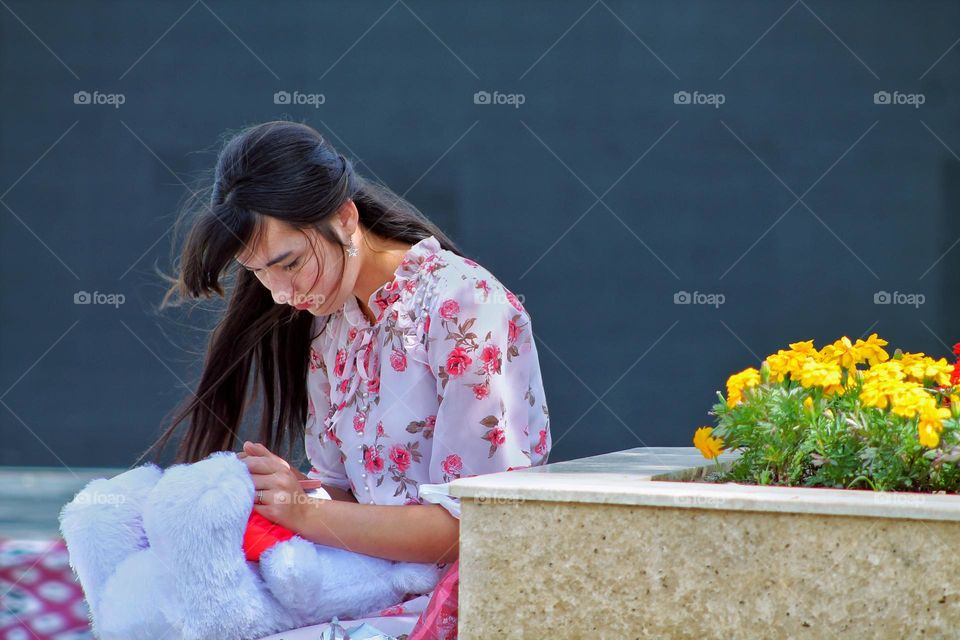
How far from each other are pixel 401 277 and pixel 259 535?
63cm

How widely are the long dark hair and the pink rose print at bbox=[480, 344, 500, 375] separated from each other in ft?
1.36

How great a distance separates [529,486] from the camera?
1927 millimetres

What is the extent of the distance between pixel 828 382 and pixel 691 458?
1.44ft

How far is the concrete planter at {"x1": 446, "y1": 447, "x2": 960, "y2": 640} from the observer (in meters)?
1.77

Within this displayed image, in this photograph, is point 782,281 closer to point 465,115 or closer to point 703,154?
point 703,154

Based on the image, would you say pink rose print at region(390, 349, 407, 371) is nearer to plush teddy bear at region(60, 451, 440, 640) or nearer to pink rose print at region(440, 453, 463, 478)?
pink rose print at region(440, 453, 463, 478)

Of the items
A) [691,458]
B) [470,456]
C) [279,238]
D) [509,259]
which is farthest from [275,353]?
[509,259]

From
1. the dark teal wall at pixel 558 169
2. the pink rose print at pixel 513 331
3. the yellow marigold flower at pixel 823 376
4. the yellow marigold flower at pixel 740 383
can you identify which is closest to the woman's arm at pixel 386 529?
the pink rose print at pixel 513 331

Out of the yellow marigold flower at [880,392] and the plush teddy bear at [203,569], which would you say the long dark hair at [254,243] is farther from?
the yellow marigold flower at [880,392]

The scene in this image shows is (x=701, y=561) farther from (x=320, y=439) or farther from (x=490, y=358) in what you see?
(x=320, y=439)

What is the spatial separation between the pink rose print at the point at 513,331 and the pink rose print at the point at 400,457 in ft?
1.02

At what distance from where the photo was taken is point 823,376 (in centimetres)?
232

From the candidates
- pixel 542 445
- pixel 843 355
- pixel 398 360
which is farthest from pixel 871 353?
Result: pixel 398 360

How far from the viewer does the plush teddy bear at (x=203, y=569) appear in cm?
218
